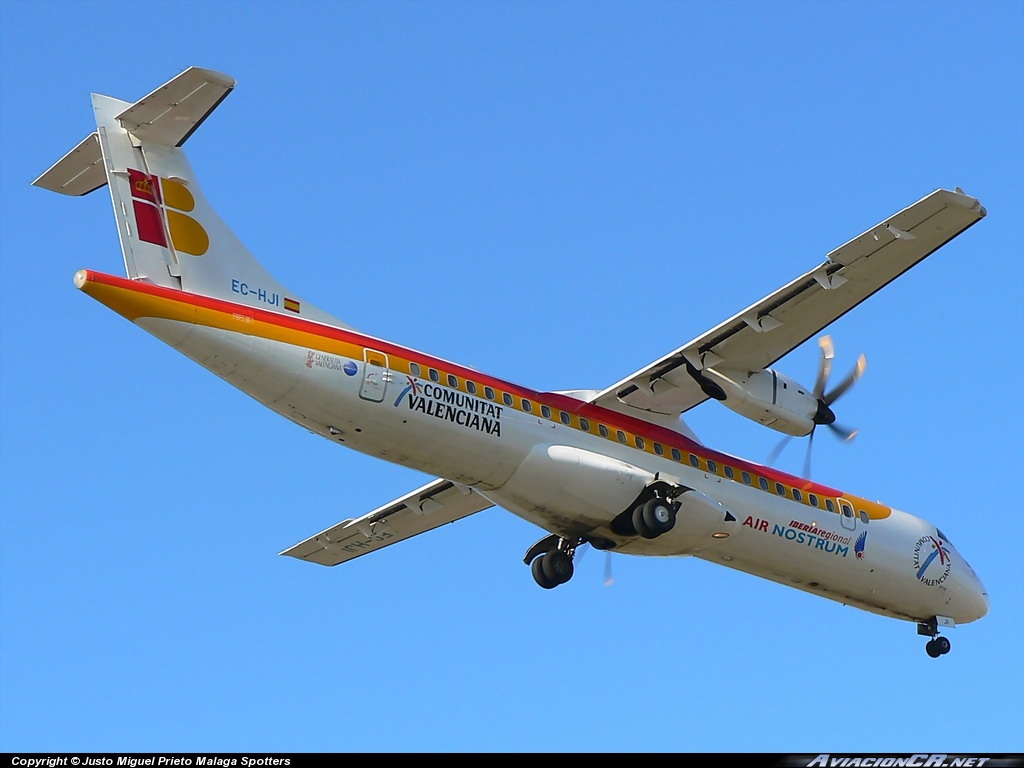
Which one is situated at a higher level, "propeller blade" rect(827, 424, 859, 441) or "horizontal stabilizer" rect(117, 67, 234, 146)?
"horizontal stabilizer" rect(117, 67, 234, 146)

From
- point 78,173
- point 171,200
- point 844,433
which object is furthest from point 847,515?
point 78,173

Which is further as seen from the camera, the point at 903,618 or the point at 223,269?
the point at 903,618

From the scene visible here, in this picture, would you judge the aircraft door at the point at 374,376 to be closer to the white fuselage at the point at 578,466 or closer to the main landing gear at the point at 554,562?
the white fuselage at the point at 578,466

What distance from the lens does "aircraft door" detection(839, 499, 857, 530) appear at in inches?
1009

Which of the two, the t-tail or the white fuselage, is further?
the white fuselage

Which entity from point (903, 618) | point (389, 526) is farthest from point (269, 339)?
point (903, 618)

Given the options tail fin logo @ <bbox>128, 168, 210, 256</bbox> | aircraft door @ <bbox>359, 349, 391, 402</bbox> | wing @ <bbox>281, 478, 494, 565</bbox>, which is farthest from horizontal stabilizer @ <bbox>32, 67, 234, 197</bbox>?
wing @ <bbox>281, 478, 494, 565</bbox>

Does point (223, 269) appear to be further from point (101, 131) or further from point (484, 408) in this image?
point (484, 408)

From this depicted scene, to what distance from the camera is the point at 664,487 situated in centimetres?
2316

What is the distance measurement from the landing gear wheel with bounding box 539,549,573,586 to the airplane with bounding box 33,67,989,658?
0.03m

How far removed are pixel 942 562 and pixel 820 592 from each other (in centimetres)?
272

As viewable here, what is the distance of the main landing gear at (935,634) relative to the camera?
27.0 meters

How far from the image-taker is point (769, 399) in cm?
2333

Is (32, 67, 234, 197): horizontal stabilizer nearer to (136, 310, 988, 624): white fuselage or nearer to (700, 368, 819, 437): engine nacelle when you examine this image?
(136, 310, 988, 624): white fuselage
